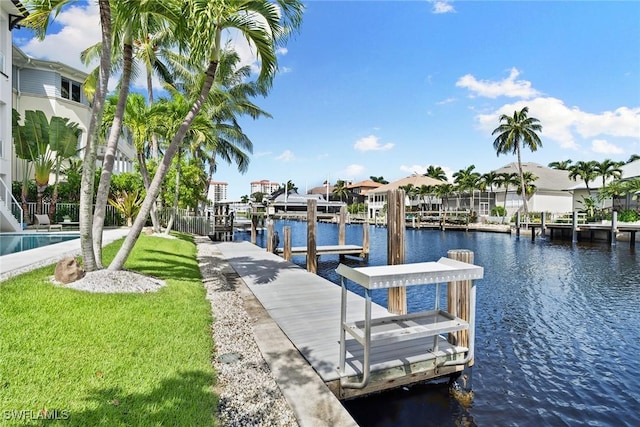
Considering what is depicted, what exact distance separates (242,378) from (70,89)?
29.9m

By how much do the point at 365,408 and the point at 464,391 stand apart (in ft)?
5.72

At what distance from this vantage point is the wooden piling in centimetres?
558

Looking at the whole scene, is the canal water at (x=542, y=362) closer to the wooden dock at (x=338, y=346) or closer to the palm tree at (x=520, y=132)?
the wooden dock at (x=338, y=346)

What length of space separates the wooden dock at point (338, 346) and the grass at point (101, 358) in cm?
154

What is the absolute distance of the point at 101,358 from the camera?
411 centimetres

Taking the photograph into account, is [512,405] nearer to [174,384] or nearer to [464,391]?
[464,391]

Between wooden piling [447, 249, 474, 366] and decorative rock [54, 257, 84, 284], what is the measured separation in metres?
7.08

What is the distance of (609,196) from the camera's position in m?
37.2

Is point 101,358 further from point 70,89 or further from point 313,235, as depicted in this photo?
point 70,89

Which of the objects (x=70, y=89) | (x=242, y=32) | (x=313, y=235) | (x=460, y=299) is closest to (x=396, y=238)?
(x=460, y=299)

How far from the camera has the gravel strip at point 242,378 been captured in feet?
11.6

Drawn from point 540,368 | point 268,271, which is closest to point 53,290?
point 268,271

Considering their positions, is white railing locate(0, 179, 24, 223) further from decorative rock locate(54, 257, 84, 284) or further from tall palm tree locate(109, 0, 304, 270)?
tall palm tree locate(109, 0, 304, 270)

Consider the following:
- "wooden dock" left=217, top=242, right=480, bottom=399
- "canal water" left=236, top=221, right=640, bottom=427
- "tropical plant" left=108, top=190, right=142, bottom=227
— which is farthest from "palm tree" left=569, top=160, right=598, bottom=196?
"tropical plant" left=108, top=190, right=142, bottom=227
